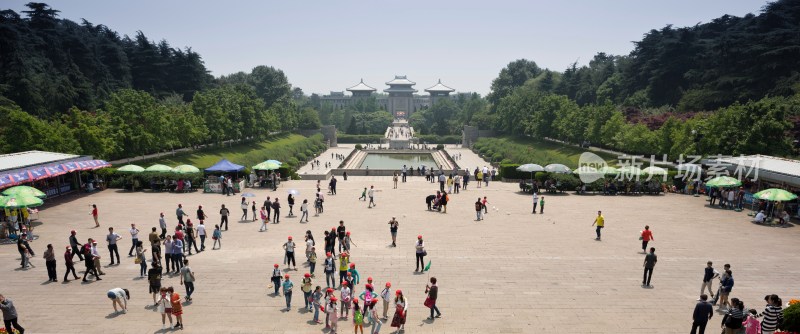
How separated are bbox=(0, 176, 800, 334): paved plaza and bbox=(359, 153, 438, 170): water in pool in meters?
34.8

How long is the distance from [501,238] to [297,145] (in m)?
44.4

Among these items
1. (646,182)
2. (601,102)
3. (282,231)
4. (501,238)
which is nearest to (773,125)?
(646,182)

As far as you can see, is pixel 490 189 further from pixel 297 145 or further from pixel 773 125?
pixel 297 145

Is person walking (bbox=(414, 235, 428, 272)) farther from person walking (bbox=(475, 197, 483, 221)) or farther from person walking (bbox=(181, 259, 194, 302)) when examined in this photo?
person walking (bbox=(475, 197, 483, 221))

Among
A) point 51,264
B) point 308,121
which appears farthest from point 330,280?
point 308,121

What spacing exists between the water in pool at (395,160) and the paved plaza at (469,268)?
114ft

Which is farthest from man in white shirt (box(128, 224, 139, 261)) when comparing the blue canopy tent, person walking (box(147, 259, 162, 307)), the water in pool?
the water in pool

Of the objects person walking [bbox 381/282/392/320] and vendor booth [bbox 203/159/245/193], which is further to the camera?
vendor booth [bbox 203/159/245/193]

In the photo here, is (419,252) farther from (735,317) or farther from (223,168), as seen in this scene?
(223,168)

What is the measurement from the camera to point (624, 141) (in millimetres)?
41812

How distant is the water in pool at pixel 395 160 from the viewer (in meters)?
60.5

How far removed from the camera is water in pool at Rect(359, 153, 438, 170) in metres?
60.5


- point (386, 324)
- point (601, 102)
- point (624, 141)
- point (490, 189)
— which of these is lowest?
point (386, 324)

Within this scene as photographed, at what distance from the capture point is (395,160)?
221ft
